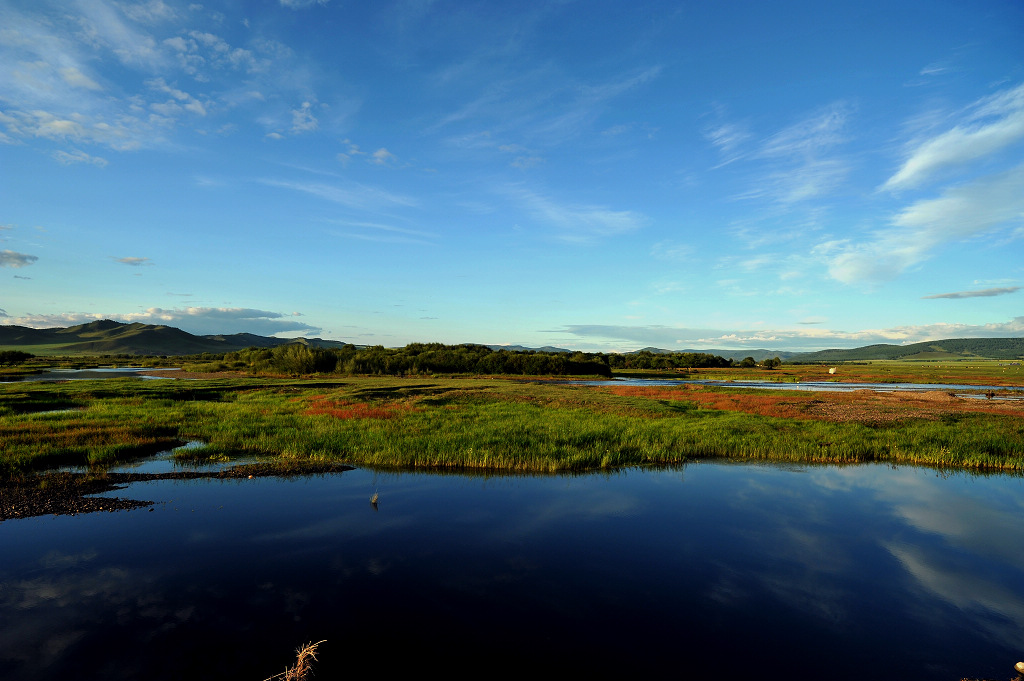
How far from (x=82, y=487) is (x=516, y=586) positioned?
741 inches

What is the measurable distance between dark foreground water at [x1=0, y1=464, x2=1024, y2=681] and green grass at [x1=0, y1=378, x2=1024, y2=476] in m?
5.79

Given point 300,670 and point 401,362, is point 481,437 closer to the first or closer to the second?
point 300,670

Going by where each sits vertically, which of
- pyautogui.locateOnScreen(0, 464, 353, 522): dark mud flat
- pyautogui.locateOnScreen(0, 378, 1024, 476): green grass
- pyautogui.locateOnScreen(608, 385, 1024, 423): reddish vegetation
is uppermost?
pyautogui.locateOnScreen(608, 385, 1024, 423): reddish vegetation

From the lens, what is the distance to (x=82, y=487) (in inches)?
744

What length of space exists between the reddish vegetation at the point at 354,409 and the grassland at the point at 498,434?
0.58 ft

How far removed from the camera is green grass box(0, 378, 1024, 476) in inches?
968

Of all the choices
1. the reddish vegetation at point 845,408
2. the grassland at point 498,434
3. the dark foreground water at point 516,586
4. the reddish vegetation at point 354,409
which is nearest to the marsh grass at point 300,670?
the dark foreground water at point 516,586

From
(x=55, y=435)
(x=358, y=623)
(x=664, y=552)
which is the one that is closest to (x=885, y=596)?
(x=664, y=552)

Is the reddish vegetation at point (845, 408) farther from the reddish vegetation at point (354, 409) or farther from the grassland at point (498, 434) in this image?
the reddish vegetation at point (354, 409)

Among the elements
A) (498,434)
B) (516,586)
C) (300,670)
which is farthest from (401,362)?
(300,670)

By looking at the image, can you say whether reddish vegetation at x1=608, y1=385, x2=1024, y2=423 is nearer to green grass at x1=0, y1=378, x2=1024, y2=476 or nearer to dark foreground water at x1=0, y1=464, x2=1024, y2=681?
green grass at x1=0, y1=378, x2=1024, y2=476

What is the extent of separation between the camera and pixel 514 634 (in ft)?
33.7

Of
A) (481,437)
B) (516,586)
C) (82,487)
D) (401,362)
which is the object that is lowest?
(516,586)

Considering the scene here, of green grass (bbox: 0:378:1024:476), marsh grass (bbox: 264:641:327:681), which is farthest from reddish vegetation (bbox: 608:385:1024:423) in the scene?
marsh grass (bbox: 264:641:327:681)
